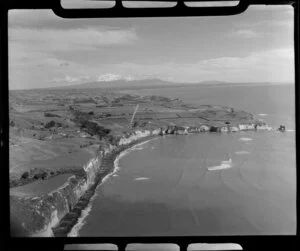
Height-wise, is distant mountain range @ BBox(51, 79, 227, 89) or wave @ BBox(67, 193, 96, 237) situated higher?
distant mountain range @ BBox(51, 79, 227, 89)

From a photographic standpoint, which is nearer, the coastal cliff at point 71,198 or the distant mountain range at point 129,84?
the coastal cliff at point 71,198

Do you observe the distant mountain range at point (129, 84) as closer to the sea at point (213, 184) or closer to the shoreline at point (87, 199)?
the sea at point (213, 184)

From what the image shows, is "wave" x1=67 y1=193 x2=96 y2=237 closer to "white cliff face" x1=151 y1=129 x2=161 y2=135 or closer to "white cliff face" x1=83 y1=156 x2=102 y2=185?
"white cliff face" x1=83 y1=156 x2=102 y2=185

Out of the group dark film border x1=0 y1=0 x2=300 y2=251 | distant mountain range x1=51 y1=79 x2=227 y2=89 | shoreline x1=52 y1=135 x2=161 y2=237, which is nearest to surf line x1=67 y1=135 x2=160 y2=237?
shoreline x1=52 y1=135 x2=161 y2=237

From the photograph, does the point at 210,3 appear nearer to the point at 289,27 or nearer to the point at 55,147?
the point at 289,27
